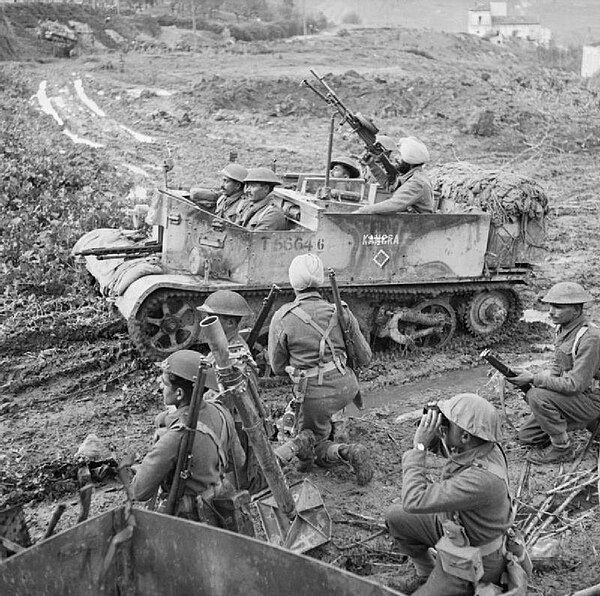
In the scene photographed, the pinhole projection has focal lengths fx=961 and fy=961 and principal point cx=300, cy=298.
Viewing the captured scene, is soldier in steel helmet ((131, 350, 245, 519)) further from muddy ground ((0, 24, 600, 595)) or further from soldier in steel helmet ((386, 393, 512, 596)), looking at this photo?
muddy ground ((0, 24, 600, 595))

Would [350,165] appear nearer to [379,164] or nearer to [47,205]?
[379,164]

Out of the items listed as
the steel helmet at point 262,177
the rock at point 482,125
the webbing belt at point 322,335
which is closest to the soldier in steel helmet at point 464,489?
the webbing belt at point 322,335

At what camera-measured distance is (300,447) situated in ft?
24.4

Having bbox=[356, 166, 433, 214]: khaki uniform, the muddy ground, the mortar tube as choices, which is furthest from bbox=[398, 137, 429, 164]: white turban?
the mortar tube

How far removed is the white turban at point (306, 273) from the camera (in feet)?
23.6

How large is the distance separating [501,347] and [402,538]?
5.90m

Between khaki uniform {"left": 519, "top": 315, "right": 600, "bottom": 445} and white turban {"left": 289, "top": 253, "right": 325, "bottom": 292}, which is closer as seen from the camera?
white turban {"left": 289, "top": 253, "right": 325, "bottom": 292}

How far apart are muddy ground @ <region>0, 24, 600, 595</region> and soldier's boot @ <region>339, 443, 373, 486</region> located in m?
0.10

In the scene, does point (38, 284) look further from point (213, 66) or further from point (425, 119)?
point (213, 66)

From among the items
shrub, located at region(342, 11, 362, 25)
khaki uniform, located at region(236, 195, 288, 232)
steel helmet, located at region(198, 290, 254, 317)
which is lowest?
khaki uniform, located at region(236, 195, 288, 232)

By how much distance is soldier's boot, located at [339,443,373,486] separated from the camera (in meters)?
7.49

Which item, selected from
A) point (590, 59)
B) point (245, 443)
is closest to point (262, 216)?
point (245, 443)

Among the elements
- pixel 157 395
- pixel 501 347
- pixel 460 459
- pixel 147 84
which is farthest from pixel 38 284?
pixel 147 84

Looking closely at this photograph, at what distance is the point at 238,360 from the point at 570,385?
3550 mm
